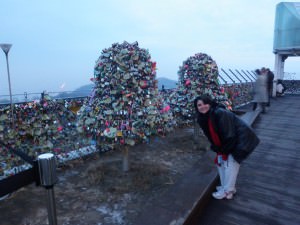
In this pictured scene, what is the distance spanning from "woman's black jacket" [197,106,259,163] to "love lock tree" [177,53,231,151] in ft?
10.0

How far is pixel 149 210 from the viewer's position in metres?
2.78

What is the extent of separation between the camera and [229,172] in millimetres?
3123

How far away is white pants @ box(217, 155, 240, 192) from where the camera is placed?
3075 mm

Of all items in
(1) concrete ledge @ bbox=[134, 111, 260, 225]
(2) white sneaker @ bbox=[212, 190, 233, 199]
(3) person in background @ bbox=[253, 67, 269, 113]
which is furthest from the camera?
(3) person in background @ bbox=[253, 67, 269, 113]

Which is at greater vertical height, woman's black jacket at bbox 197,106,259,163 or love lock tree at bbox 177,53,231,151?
love lock tree at bbox 177,53,231,151

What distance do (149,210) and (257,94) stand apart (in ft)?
26.5

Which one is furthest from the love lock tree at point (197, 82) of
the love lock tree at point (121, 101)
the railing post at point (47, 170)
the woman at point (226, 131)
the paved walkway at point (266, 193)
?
the railing post at point (47, 170)

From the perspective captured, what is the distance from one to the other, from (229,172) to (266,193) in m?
0.80

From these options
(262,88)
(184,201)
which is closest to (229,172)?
(184,201)

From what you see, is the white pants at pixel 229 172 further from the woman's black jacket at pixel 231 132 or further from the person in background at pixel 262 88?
the person in background at pixel 262 88

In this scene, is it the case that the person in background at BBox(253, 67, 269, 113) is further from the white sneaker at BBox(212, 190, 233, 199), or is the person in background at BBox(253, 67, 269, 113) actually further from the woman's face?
the woman's face

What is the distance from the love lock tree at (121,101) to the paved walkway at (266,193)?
167cm

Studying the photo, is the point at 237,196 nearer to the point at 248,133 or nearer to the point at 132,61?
the point at 248,133

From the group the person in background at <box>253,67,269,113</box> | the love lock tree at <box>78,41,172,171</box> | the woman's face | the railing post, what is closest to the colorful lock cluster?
the love lock tree at <box>78,41,172,171</box>
